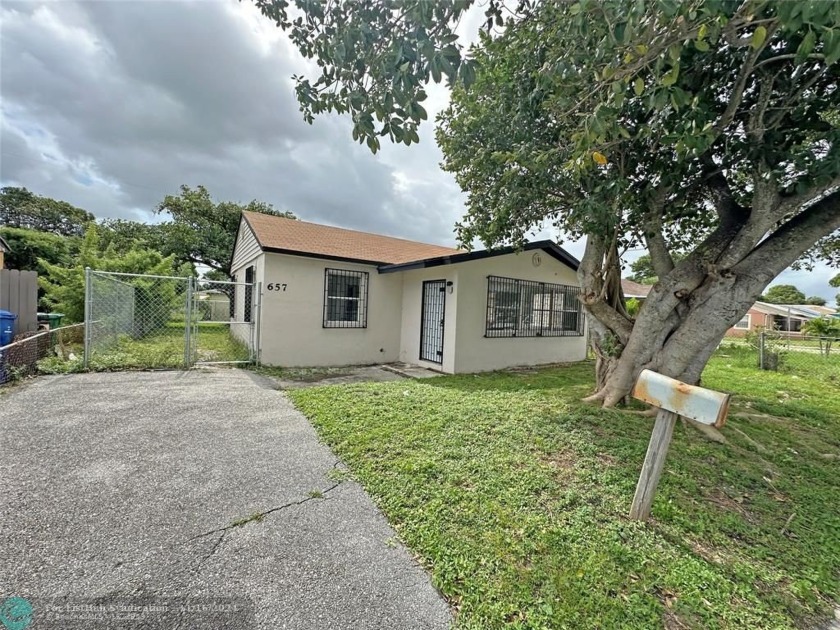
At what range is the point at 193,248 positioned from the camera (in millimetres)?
17188

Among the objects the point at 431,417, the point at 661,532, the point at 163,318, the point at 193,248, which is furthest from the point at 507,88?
the point at 193,248

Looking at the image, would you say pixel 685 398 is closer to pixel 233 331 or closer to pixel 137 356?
pixel 137 356

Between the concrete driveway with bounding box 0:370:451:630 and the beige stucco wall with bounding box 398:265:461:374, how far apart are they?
4.41 m

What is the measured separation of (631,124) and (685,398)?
360cm

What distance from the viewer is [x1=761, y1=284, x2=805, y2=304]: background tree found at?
4616 cm

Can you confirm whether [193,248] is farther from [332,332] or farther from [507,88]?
[507,88]

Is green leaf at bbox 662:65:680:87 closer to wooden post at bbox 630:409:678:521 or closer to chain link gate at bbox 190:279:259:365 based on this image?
wooden post at bbox 630:409:678:521

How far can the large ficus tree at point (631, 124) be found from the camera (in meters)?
2.12

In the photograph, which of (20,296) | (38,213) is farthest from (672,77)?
(38,213)

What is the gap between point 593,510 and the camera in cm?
260

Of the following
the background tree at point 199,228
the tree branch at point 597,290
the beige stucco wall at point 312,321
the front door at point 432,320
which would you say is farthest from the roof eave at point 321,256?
the background tree at point 199,228

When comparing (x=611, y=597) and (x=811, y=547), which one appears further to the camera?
(x=811, y=547)

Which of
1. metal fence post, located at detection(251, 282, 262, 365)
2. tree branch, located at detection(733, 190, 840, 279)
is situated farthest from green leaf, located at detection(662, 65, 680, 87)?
metal fence post, located at detection(251, 282, 262, 365)

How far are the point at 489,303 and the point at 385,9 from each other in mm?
6649
